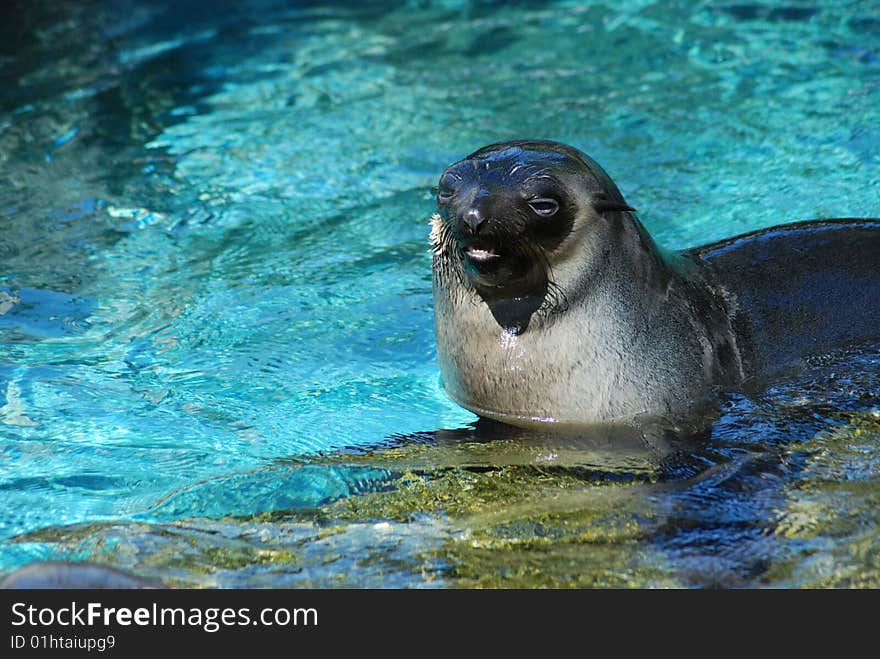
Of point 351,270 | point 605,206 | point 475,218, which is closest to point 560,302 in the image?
point 605,206

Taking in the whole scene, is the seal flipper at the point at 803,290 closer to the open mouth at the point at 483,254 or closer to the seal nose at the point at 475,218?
the open mouth at the point at 483,254

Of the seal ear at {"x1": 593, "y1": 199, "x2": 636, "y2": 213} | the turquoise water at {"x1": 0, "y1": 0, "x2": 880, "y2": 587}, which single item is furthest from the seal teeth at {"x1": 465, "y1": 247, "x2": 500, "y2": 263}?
the turquoise water at {"x1": 0, "y1": 0, "x2": 880, "y2": 587}

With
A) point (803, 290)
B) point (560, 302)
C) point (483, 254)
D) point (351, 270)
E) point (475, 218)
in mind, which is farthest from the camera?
point (351, 270)

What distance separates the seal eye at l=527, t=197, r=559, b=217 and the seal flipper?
108cm

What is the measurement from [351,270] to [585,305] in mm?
2285

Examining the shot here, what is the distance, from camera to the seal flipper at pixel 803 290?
495 cm

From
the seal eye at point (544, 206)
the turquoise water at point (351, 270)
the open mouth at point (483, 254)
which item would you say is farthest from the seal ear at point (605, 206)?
the turquoise water at point (351, 270)

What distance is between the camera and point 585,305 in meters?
4.58

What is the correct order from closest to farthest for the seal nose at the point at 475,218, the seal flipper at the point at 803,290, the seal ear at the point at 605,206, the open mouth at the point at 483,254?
the seal nose at the point at 475,218, the open mouth at the point at 483,254, the seal ear at the point at 605,206, the seal flipper at the point at 803,290

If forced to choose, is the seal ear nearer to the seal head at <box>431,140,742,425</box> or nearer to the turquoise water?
the seal head at <box>431,140,742,425</box>

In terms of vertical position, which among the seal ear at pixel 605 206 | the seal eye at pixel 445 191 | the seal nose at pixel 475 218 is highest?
the seal eye at pixel 445 191

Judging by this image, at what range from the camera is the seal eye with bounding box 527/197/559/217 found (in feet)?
14.2

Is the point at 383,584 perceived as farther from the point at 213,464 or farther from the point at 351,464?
the point at 213,464

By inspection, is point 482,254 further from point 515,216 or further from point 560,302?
point 560,302
